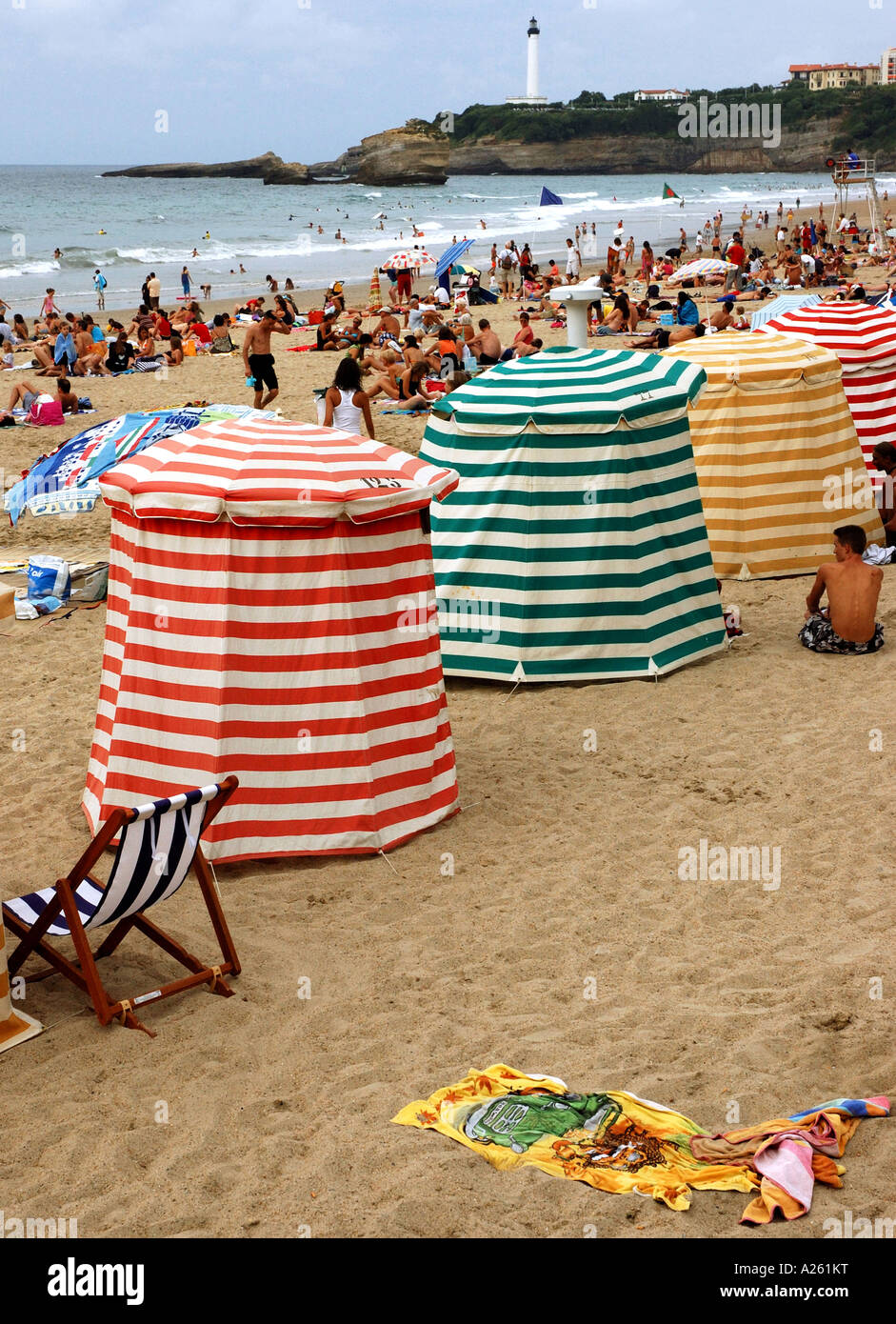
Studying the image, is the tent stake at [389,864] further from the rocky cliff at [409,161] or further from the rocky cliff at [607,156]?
the rocky cliff at [607,156]

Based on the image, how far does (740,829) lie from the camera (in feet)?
18.4

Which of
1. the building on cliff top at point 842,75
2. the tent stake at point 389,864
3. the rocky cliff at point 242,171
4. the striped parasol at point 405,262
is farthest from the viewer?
the building on cliff top at point 842,75

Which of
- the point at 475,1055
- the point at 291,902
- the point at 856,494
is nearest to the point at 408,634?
the point at 291,902

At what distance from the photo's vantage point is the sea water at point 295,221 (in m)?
40.9

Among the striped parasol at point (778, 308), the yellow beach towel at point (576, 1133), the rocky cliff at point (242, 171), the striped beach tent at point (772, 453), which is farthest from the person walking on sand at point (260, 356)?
the rocky cliff at point (242, 171)

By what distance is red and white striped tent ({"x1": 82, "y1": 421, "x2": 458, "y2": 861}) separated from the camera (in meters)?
5.33

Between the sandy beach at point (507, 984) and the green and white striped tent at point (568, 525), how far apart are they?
33 cm

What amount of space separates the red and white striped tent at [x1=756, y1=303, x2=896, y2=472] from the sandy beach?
11.5 feet

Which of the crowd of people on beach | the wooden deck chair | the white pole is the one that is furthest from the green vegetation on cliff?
the wooden deck chair

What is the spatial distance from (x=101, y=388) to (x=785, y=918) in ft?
51.1

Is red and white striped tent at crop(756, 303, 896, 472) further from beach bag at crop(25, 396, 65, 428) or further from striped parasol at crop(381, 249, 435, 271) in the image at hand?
striped parasol at crop(381, 249, 435, 271)

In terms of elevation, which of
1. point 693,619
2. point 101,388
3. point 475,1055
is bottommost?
point 475,1055

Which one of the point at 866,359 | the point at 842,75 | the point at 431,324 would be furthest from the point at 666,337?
the point at 842,75

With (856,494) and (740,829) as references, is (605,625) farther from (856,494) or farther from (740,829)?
(856,494)
